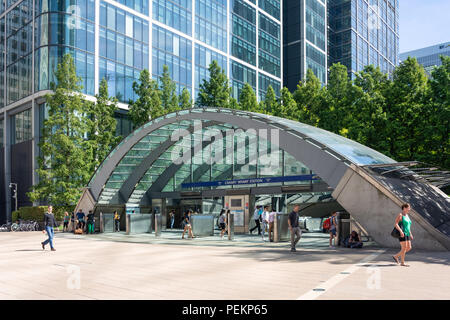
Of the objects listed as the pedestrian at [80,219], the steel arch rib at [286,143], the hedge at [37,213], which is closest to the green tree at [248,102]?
the steel arch rib at [286,143]

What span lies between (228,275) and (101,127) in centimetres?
2841

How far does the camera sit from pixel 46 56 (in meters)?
38.7

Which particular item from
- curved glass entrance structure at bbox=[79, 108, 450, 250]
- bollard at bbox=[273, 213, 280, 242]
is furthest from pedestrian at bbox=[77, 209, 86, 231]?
bollard at bbox=[273, 213, 280, 242]

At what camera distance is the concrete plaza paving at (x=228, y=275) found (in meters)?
7.41

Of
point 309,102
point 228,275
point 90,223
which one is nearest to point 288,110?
point 309,102

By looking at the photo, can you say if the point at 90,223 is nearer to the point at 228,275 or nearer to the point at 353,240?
the point at 353,240

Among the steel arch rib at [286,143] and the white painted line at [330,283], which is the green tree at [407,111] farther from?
the white painted line at [330,283]

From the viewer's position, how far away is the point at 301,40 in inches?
2687

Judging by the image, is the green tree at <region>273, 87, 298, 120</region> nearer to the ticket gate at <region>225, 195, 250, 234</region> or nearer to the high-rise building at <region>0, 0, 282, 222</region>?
the ticket gate at <region>225, 195, 250, 234</region>

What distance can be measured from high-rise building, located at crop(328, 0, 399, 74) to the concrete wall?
62525 millimetres

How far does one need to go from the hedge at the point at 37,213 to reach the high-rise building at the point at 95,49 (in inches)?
158

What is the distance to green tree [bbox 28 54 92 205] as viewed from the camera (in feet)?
104
